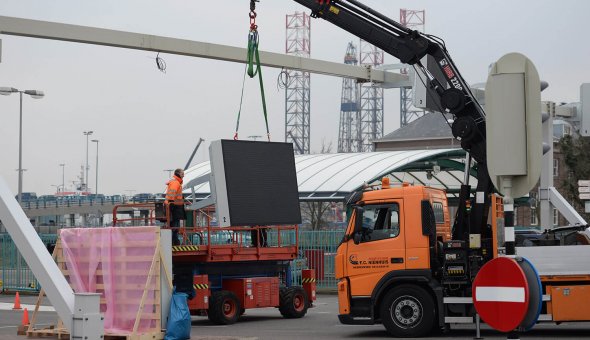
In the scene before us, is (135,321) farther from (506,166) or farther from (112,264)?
(506,166)

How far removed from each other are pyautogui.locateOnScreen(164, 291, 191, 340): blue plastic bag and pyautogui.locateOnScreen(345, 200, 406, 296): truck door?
3.14 m

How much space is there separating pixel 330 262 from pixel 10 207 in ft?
80.3

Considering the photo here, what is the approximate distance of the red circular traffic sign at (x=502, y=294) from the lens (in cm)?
791

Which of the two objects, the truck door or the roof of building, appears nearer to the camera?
the truck door

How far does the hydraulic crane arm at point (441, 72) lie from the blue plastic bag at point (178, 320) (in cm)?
521

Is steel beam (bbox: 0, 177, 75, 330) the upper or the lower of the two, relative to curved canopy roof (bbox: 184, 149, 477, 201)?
lower

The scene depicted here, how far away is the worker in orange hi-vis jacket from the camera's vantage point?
2213 cm

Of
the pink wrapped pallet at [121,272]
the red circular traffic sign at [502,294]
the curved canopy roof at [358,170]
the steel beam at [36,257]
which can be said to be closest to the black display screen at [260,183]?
the pink wrapped pallet at [121,272]

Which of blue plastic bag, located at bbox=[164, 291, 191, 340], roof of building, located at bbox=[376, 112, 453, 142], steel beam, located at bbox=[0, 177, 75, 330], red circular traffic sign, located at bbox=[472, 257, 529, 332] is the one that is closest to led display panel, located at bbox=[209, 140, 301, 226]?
blue plastic bag, located at bbox=[164, 291, 191, 340]

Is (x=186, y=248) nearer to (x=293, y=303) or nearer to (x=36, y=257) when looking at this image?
(x=293, y=303)

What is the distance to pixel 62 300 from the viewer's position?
12.1m

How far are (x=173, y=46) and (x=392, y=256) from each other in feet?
24.1

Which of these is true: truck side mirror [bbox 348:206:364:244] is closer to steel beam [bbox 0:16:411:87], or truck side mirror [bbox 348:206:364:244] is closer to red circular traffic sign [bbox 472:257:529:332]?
steel beam [bbox 0:16:411:87]

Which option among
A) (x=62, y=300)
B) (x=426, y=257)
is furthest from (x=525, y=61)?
(x=426, y=257)
